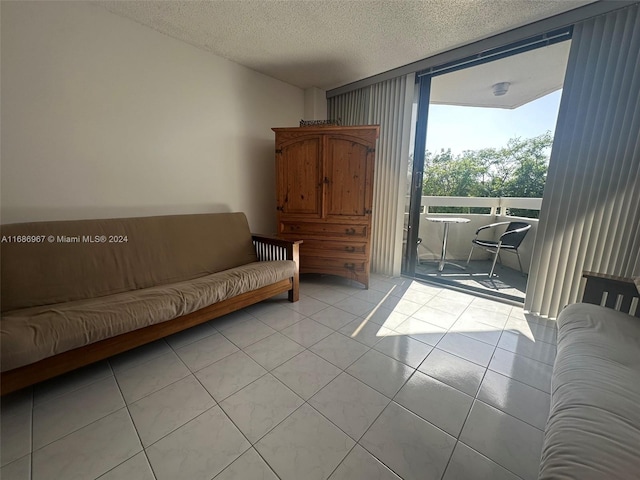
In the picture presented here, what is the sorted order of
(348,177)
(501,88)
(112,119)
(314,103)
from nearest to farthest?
(112,119) → (348,177) → (501,88) → (314,103)

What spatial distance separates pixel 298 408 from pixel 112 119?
2519 mm

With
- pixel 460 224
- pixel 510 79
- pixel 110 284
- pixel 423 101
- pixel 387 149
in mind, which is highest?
pixel 510 79

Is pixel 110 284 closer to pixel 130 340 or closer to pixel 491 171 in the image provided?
pixel 130 340

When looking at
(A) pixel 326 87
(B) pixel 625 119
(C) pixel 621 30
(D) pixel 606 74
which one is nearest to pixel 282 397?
(B) pixel 625 119

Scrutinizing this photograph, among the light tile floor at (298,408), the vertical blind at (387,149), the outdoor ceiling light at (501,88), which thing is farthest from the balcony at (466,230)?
the light tile floor at (298,408)

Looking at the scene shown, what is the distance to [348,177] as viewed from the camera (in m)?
2.66

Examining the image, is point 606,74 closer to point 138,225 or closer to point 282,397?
point 282,397

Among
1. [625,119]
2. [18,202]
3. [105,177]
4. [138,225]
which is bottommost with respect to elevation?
[138,225]

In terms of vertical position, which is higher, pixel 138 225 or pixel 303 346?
pixel 138 225

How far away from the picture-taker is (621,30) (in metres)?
1.73

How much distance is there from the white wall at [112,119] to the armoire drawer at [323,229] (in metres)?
0.67

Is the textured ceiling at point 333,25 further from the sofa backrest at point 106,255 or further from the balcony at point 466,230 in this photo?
the balcony at point 466,230

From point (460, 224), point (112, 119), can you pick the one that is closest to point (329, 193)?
point (112, 119)

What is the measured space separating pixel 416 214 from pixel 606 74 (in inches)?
70.2
